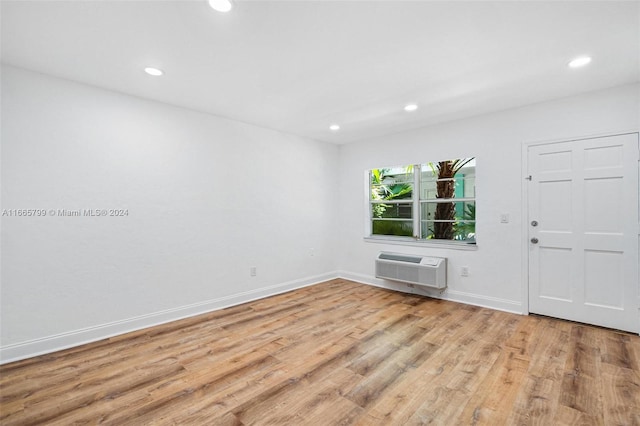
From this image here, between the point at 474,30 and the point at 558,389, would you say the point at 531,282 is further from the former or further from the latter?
the point at 474,30

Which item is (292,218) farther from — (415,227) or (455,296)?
(455,296)

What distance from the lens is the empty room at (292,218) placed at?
76.1 inches

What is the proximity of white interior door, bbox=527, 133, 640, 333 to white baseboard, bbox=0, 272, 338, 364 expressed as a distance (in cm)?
358

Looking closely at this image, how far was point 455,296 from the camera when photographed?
405 centimetres

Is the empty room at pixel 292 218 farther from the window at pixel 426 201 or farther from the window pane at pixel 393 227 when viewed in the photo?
the window pane at pixel 393 227

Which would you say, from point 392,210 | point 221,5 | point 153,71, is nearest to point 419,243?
point 392,210

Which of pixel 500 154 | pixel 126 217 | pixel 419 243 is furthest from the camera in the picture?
pixel 419 243

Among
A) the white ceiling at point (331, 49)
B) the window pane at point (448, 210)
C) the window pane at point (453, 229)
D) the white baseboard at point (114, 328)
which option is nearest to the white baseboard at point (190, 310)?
the white baseboard at point (114, 328)

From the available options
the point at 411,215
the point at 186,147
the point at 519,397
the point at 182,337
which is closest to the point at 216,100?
the point at 186,147

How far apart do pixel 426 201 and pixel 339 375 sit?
308 cm

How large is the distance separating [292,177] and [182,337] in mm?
2776

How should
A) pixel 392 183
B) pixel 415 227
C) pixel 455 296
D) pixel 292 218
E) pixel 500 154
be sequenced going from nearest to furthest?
pixel 500 154 < pixel 455 296 < pixel 415 227 < pixel 292 218 < pixel 392 183

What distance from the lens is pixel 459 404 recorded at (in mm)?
1911

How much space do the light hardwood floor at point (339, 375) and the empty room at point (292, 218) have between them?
0.07 ft
